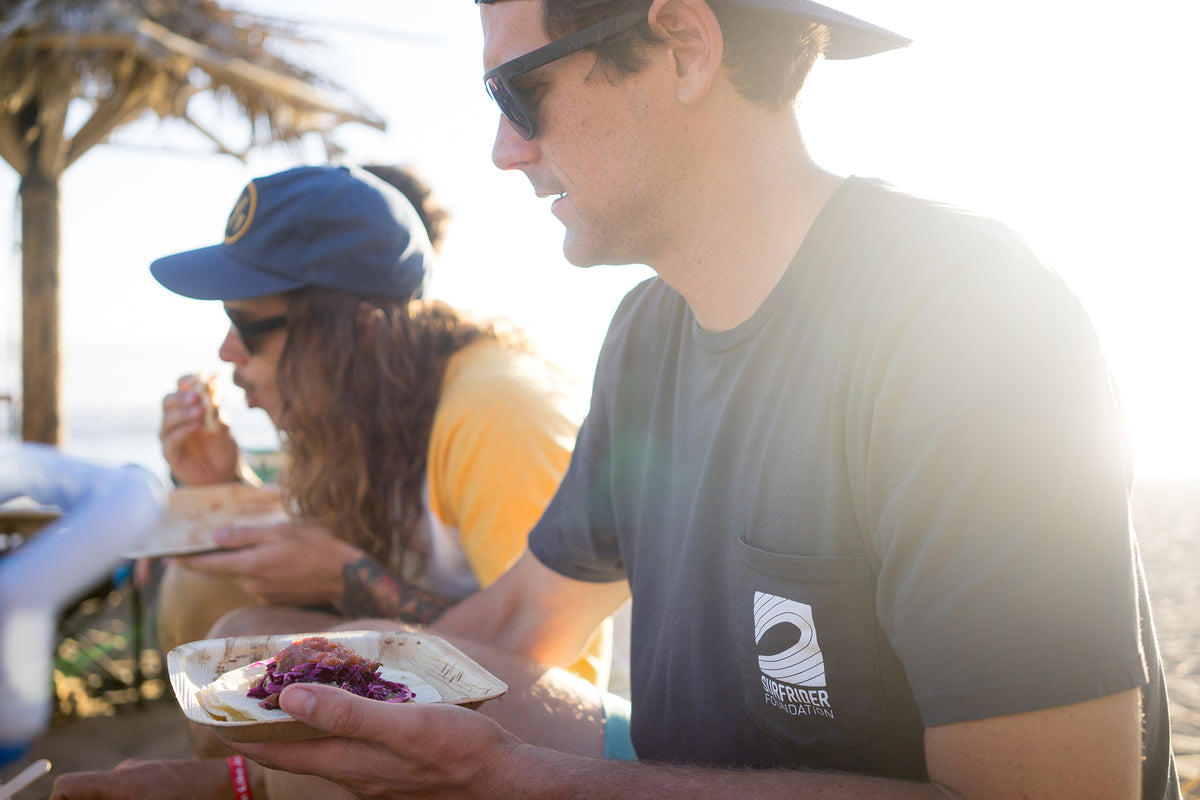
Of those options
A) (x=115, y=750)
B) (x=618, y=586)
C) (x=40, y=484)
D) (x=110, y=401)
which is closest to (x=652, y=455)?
(x=618, y=586)

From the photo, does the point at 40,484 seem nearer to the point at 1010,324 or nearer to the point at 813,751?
the point at 813,751

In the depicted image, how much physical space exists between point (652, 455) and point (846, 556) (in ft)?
2.06

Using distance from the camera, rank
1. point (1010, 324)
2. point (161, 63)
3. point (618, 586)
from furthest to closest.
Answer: point (161, 63)
point (618, 586)
point (1010, 324)

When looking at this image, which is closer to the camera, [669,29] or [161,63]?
[669,29]

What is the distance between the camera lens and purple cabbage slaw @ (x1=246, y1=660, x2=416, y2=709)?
4.81ft

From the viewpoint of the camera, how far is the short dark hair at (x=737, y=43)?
5.43 ft

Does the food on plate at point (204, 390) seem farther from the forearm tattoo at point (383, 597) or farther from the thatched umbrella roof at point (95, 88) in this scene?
Answer: the thatched umbrella roof at point (95, 88)

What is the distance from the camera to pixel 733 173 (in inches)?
65.2

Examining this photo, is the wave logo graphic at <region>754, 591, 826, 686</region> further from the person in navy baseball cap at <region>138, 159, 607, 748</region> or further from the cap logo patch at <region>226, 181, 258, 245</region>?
the cap logo patch at <region>226, 181, 258, 245</region>

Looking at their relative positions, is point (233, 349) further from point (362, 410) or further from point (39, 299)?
point (39, 299)

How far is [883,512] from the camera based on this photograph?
1228mm

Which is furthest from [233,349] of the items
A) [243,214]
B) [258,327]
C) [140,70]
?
[140,70]

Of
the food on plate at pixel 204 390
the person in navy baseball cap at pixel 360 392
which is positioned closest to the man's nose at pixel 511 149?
the person in navy baseball cap at pixel 360 392

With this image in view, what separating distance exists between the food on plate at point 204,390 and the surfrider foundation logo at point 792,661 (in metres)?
2.87
